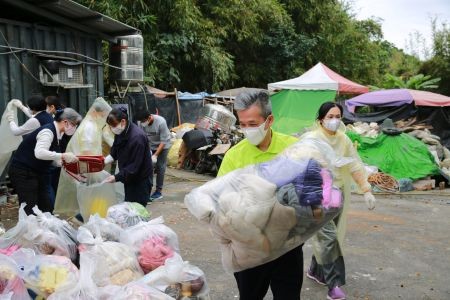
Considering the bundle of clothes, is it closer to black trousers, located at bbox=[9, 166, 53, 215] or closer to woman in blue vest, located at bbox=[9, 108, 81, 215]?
woman in blue vest, located at bbox=[9, 108, 81, 215]

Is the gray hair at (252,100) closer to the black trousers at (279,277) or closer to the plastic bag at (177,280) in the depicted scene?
the black trousers at (279,277)

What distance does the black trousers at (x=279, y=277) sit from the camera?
259cm

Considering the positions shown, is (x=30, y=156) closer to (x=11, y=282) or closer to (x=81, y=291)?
(x=11, y=282)

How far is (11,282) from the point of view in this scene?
2.48 m

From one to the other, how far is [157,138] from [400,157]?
521 cm

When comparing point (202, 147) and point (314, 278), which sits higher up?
point (202, 147)

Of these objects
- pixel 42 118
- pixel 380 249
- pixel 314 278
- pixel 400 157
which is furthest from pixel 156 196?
pixel 400 157

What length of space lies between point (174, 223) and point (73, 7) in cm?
384

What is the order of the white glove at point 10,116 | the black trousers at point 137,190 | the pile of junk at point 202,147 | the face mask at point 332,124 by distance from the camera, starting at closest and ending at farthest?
the face mask at point 332,124 → the black trousers at point 137,190 → the white glove at point 10,116 → the pile of junk at point 202,147

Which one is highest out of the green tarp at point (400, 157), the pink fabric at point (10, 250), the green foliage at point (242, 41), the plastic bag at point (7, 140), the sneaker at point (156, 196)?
the green foliage at point (242, 41)

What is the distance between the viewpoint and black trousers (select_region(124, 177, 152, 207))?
4730 millimetres

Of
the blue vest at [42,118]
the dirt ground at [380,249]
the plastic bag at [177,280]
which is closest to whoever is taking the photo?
the plastic bag at [177,280]

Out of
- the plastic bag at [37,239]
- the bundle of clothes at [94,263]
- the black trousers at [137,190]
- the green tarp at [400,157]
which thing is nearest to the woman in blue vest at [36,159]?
the black trousers at [137,190]

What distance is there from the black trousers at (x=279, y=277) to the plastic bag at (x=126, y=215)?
4.08ft
